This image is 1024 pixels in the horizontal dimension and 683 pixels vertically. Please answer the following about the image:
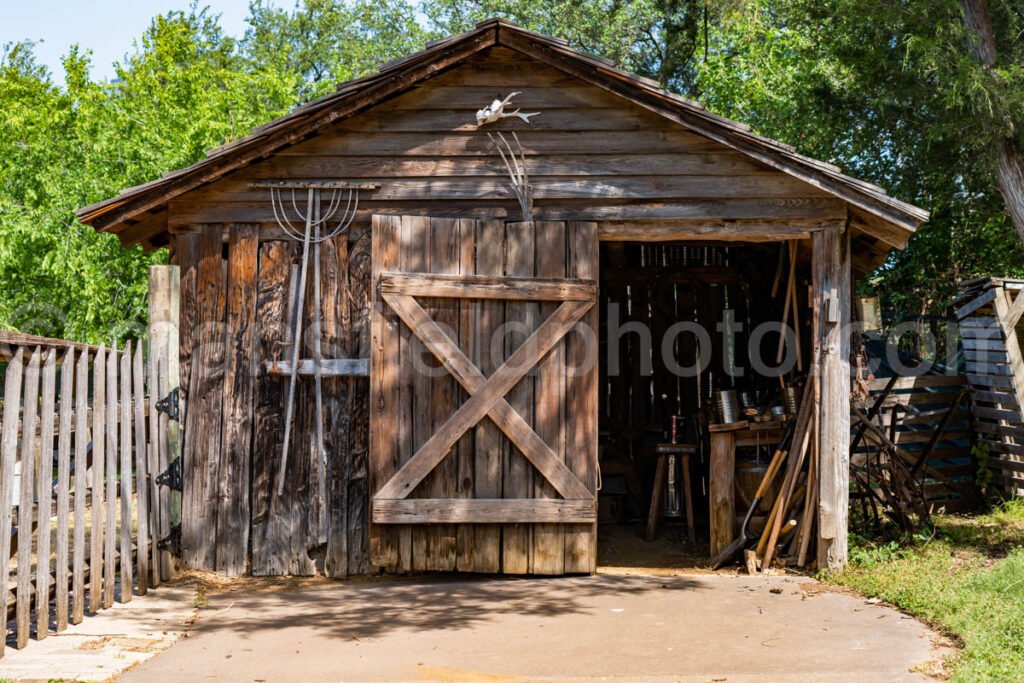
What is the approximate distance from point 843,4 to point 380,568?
415 inches

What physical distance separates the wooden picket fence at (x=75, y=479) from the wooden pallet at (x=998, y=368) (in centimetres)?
766

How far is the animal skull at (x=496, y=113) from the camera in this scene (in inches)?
311

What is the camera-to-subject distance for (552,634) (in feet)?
20.4

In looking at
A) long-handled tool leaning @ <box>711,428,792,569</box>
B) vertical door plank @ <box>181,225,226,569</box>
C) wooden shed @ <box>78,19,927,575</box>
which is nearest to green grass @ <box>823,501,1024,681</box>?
wooden shed @ <box>78,19,927,575</box>

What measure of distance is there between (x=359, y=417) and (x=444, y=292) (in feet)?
3.90

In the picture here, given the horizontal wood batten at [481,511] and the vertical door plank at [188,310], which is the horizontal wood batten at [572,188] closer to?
the vertical door plank at [188,310]

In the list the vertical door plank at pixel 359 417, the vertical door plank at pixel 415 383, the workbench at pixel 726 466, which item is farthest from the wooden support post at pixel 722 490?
the vertical door plank at pixel 359 417

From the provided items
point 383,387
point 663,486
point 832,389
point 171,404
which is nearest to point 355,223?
point 383,387

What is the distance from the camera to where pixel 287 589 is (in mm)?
7605

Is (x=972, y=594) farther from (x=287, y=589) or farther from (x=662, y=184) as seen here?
(x=287, y=589)

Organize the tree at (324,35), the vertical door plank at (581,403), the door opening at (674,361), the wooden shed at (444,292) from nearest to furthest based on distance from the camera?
the wooden shed at (444,292) → the vertical door plank at (581,403) → the door opening at (674,361) → the tree at (324,35)

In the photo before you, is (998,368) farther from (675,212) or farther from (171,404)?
(171,404)

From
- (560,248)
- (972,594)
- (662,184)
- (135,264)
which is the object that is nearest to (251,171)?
(560,248)

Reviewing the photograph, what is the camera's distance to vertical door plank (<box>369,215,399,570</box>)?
7695 millimetres
